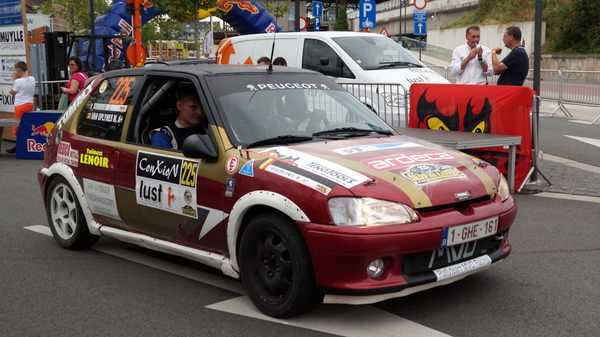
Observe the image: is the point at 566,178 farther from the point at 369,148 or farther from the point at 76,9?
the point at 76,9

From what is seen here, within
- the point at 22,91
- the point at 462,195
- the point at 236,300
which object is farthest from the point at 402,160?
the point at 22,91

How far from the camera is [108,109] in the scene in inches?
233

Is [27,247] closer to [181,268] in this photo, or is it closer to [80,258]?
[80,258]

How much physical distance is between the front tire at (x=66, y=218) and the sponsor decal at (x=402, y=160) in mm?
2856

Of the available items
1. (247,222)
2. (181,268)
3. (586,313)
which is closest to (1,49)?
(181,268)

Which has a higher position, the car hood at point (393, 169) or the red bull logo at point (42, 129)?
the car hood at point (393, 169)

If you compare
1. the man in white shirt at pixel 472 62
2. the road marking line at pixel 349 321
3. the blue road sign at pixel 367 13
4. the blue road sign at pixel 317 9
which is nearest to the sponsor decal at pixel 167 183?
the road marking line at pixel 349 321

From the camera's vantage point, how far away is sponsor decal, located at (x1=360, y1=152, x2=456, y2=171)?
14.5 ft

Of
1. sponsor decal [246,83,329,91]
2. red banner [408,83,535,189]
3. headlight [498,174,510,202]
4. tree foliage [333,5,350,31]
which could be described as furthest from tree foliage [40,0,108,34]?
tree foliage [333,5,350,31]

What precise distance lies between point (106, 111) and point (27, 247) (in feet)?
5.30

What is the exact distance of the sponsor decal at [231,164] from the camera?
4626mm

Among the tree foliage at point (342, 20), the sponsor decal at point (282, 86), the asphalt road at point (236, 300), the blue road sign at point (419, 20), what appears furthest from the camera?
the tree foliage at point (342, 20)

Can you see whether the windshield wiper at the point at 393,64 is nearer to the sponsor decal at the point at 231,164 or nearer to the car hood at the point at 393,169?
the car hood at the point at 393,169

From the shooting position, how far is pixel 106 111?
19.5 ft
